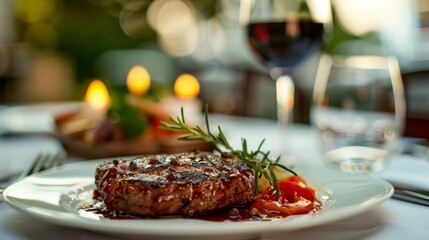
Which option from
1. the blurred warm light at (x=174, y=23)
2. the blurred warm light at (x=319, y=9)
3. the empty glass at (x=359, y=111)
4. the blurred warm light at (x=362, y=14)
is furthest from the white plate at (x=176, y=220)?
the blurred warm light at (x=174, y=23)

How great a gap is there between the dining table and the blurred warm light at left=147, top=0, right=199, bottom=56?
670 centimetres

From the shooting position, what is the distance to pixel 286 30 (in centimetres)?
148

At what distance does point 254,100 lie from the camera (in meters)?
3.20

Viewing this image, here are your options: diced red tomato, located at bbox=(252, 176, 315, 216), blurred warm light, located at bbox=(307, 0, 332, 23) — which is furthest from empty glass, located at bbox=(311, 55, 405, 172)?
diced red tomato, located at bbox=(252, 176, 315, 216)

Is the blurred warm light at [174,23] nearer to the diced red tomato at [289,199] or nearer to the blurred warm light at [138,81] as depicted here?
the blurred warm light at [138,81]

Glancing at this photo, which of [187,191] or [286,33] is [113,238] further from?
[286,33]

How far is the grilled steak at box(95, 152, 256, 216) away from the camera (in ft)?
2.54

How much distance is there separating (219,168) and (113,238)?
0.62ft

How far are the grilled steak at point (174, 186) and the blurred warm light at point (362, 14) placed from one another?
7.00m

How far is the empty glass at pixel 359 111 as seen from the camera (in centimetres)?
129

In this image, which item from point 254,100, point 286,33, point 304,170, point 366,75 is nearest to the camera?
point 304,170

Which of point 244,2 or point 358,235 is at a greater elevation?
point 244,2

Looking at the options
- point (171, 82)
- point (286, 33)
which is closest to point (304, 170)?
point (286, 33)

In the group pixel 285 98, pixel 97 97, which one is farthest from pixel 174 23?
pixel 285 98
